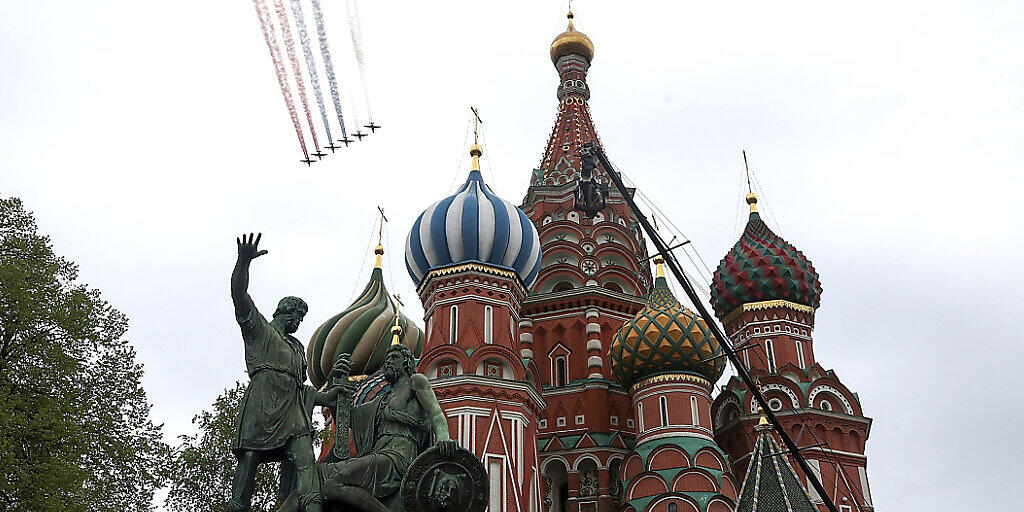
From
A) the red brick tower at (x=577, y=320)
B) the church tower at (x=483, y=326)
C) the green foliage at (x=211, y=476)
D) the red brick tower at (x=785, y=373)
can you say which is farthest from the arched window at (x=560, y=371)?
the green foliage at (x=211, y=476)

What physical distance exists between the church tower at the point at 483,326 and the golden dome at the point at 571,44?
959 centimetres

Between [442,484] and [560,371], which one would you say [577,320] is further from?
[442,484]

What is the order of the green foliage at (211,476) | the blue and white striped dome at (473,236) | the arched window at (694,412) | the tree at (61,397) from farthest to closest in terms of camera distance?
the blue and white striped dome at (473,236) < the arched window at (694,412) < the green foliage at (211,476) < the tree at (61,397)

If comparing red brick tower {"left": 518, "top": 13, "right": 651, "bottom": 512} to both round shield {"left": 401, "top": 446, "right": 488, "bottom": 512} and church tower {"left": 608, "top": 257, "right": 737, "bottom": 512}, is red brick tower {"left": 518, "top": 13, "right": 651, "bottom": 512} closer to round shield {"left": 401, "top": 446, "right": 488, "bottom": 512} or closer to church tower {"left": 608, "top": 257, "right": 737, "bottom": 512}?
church tower {"left": 608, "top": 257, "right": 737, "bottom": 512}

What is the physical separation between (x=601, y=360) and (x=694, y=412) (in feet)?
12.9

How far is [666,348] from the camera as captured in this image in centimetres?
2216

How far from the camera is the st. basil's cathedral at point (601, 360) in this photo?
67.5ft

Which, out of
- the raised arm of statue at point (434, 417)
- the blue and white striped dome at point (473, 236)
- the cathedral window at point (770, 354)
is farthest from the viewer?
the cathedral window at point (770, 354)

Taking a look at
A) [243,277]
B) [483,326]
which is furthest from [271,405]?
[483,326]

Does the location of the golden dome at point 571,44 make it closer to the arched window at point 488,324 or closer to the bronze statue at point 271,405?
the arched window at point 488,324

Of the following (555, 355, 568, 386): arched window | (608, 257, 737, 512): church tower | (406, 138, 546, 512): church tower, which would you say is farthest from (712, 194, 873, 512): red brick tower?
(406, 138, 546, 512): church tower

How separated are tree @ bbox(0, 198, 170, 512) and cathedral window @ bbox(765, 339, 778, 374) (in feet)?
51.1

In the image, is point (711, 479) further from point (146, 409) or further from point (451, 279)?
point (146, 409)

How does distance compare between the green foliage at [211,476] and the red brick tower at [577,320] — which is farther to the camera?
the red brick tower at [577,320]
